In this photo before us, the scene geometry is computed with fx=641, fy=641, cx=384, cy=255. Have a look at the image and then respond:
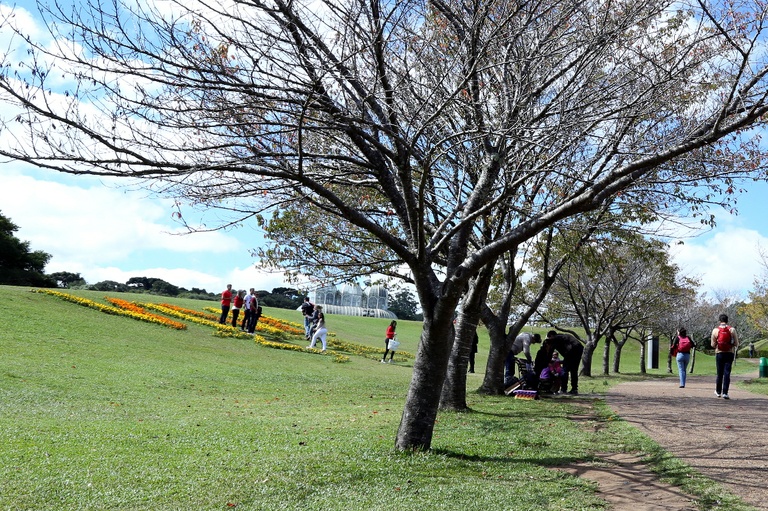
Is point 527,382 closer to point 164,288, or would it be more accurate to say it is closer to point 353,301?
point 164,288

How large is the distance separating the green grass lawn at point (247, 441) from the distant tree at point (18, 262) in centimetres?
2594

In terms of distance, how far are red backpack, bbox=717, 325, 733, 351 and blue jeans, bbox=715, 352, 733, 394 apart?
0.47 ft

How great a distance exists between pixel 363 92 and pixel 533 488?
15.1 feet

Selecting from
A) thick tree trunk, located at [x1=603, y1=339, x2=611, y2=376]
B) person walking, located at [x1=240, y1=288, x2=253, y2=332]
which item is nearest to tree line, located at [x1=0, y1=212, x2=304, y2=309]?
person walking, located at [x1=240, y1=288, x2=253, y2=332]

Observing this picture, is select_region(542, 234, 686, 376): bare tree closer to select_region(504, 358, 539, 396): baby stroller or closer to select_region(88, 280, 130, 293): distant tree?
select_region(504, 358, 539, 396): baby stroller

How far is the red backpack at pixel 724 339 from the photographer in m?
13.2

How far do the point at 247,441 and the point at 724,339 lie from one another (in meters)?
10.2

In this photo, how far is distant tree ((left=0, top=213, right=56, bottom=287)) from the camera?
129 feet

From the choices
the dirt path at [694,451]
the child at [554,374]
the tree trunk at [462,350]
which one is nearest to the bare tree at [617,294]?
the child at [554,374]

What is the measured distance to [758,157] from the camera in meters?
Answer: 9.48

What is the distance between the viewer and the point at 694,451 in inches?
310

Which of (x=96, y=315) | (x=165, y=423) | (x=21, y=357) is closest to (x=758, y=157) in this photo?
(x=165, y=423)

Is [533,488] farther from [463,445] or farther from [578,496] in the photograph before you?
Answer: [463,445]

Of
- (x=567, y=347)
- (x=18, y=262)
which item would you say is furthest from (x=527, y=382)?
(x=18, y=262)
